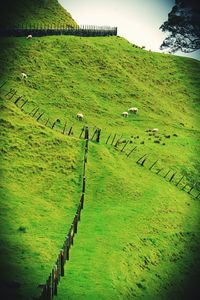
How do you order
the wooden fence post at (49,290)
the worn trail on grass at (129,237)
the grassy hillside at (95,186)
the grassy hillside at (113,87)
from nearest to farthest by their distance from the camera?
the wooden fence post at (49,290) → the worn trail on grass at (129,237) → the grassy hillside at (95,186) → the grassy hillside at (113,87)

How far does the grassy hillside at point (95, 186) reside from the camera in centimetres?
2214

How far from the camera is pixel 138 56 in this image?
75.1 meters

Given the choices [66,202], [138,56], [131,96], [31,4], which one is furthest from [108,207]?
[31,4]

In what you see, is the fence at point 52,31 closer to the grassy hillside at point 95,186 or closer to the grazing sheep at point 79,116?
the grassy hillside at point 95,186

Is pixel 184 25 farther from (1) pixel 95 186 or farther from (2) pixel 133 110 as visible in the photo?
(1) pixel 95 186

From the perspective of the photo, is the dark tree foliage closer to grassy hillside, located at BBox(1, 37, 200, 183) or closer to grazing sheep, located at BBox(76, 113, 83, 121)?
Result: grassy hillside, located at BBox(1, 37, 200, 183)

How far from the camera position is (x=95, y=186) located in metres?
32.6

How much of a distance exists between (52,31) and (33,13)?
12452 millimetres

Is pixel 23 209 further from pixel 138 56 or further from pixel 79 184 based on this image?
pixel 138 56

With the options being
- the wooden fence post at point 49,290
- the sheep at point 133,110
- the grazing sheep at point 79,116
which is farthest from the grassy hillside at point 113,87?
the wooden fence post at point 49,290

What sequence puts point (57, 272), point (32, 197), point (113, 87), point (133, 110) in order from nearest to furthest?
point (57, 272) < point (32, 197) < point (133, 110) < point (113, 87)

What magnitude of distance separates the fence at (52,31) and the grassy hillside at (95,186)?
244 centimetres

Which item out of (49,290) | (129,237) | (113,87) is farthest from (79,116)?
(49,290)

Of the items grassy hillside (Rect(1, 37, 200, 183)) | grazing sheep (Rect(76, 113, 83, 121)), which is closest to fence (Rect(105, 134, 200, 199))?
grassy hillside (Rect(1, 37, 200, 183))
